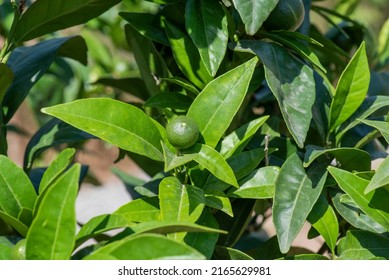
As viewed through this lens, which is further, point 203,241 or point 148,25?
point 148,25

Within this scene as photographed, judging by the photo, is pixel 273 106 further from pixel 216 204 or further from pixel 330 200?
pixel 216 204

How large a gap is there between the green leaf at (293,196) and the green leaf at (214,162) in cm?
6

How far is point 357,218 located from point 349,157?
80 mm

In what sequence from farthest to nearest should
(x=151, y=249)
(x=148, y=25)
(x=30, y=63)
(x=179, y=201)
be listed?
(x=30, y=63) < (x=148, y=25) < (x=179, y=201) < (x=151, y=249)

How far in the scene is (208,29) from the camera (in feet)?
2.85

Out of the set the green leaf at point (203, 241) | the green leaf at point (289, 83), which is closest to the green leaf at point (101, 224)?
the green leaf at point (203, 241)

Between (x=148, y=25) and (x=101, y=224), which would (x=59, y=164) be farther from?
(x=148, y=25)

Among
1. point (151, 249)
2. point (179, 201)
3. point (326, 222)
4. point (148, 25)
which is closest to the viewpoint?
point (151, 249)

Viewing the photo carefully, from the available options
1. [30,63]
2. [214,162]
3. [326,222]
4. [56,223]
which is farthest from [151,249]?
[30,63]

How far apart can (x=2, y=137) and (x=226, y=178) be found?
0.39 m

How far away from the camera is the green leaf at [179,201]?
731mm

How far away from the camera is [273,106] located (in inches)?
48.9

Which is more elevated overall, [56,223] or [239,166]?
[56,223]

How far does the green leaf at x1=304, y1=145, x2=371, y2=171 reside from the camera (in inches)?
33.5
